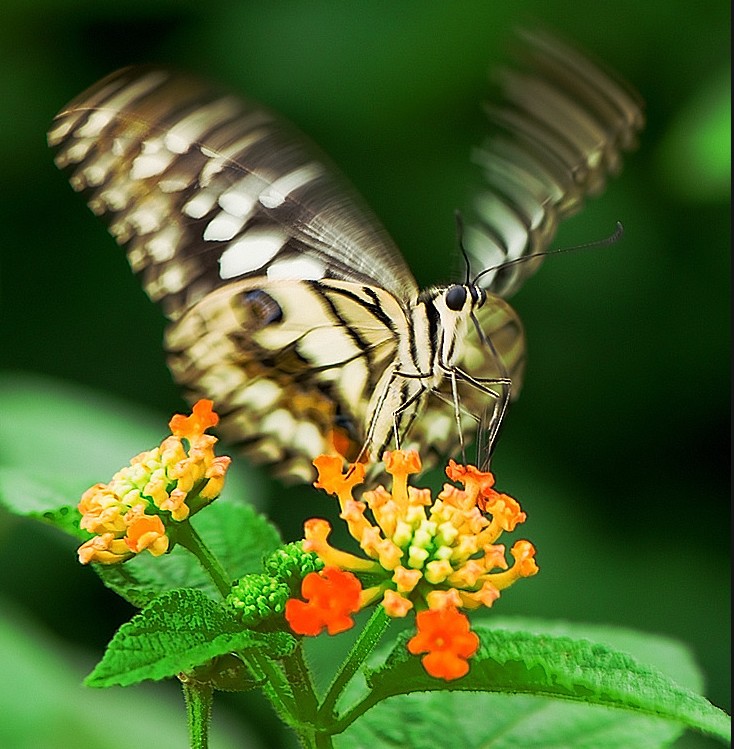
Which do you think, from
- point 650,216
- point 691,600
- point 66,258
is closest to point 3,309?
point 66,258

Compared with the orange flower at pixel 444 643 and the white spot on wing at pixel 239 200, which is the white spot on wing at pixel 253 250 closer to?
the white spot on wing at pixel 239 200

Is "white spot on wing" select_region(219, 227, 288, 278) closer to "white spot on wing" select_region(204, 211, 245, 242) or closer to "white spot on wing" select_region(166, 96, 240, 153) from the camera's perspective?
"white spot on wing" select_region(204, 211, 245, 242)

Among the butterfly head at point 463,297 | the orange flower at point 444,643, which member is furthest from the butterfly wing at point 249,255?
the orange flower at point 444,643

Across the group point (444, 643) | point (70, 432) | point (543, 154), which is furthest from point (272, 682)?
point (70, 432)

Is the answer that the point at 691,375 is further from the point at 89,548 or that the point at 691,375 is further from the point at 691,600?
the point at 89,548

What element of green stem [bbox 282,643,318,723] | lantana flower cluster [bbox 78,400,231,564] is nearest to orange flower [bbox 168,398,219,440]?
lantana flower cluster [bbox 78,400,231,564]
